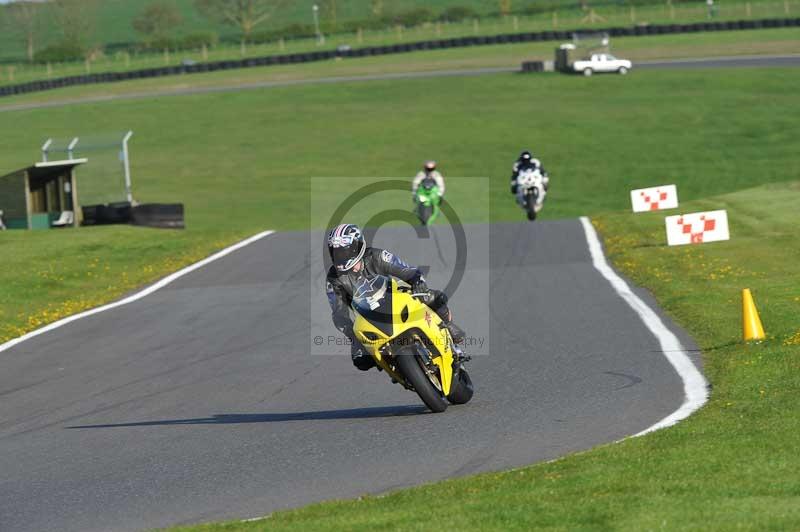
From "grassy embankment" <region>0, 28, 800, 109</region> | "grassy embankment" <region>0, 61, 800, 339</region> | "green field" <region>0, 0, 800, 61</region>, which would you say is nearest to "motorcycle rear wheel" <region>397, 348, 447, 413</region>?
"grassy embankment" <region>0, 61, 800, 339</region>

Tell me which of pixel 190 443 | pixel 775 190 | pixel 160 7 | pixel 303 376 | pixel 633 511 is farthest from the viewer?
pixel 160 7

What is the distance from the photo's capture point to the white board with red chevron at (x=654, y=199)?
28.3 metres

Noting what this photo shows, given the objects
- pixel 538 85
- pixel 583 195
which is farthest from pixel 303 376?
pixel 538 85

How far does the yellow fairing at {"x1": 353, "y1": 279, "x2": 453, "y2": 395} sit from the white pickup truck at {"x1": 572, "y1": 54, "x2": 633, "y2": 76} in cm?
5324

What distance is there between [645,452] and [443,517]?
1.80m

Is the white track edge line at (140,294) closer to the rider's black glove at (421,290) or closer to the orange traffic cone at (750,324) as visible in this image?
the rider's black glove at (421,290)

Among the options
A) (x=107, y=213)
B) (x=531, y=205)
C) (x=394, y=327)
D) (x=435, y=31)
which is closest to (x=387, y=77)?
(x=435, y=31)

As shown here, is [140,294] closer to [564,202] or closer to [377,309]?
[377,309]

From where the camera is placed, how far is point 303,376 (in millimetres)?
12234

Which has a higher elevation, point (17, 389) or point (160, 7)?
point (160, 7)

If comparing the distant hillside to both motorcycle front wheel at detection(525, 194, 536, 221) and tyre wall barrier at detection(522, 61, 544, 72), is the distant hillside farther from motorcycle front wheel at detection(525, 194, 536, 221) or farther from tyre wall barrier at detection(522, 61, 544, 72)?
motorcycle front wheel at detection(525, 194, 536, 221)

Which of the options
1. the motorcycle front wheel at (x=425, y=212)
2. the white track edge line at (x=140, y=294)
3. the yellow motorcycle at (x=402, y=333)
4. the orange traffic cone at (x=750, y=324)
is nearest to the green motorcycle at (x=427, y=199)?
the motorcycle front wheel at (x=425, y=212)

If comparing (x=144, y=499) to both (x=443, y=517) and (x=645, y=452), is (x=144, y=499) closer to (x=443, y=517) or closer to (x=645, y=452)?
(x=443, y=517)

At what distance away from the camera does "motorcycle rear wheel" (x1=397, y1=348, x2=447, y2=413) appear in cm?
918
